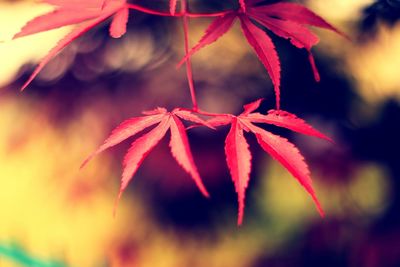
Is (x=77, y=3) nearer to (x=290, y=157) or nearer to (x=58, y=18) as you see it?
(x=58, y=18)

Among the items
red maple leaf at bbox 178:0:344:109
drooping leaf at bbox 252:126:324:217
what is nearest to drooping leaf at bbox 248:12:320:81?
red maple leaf at bbox 178:0:344:109

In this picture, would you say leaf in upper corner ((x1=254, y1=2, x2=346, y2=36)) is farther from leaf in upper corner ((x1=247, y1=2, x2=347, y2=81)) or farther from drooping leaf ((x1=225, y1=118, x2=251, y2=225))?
drooping leaf ((x1=225, y1=118, x2=251, y2=225))

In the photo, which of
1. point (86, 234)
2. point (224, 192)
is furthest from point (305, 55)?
point (86, 234)

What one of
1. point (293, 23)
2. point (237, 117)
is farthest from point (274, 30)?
point (237, 117)

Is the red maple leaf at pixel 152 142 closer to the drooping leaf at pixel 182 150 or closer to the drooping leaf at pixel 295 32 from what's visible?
the drooping leaf at pixel 182 150

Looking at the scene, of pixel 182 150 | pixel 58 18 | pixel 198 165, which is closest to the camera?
pixel 182 150

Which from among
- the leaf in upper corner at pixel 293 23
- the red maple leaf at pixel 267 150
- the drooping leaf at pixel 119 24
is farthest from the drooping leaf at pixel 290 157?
the drooping leaf at pixel 119 24
